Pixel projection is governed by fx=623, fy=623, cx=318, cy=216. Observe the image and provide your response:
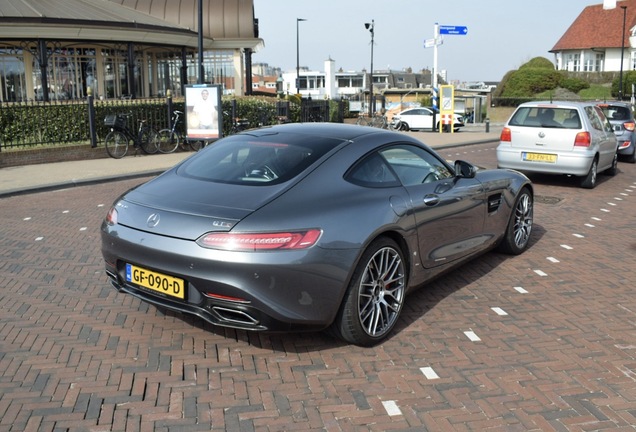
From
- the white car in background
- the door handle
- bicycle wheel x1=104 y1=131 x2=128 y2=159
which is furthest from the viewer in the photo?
the white car in background

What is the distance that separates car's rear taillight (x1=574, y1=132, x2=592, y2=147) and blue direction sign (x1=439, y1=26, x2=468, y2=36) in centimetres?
1928

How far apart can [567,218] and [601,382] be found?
543 cm

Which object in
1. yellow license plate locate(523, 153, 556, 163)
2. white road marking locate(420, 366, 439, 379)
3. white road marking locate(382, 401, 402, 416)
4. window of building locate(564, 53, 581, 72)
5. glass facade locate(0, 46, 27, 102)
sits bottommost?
white road marking locate(382, 401, 402, 416)

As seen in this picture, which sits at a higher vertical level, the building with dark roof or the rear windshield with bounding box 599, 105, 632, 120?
the building with dark roof

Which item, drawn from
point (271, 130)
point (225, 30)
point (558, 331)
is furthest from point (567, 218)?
point (225, 30)

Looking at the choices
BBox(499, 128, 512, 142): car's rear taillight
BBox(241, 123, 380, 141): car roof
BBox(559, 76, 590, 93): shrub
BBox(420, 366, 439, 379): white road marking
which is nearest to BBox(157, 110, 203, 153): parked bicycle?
BBox(499, 128, 512, 142): car's rear taillight

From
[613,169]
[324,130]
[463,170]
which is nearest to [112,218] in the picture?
[324,130]

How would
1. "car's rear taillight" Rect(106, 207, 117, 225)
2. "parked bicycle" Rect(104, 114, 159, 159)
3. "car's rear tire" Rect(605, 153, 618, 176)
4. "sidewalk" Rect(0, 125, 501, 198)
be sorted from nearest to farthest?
1. "car's rear taillight" Rect(106, 207, 117, 225)
2. "sidewalk" Rect(0, 125, 501, 198)
3. "car's rear tire" Rect(605, 153, 618, 176)
4. "parked bicycle" Rect(104, 114, 159, 159)

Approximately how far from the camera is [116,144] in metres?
16.0

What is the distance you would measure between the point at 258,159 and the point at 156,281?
4.00 ft

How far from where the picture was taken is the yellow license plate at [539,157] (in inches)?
440

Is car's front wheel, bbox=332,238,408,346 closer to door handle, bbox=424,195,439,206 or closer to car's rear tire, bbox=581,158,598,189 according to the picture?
door handle, bbox=424,195,439,206

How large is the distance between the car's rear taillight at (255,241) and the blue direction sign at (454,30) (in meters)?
27.4

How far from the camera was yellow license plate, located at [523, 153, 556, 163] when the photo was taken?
1119cm
